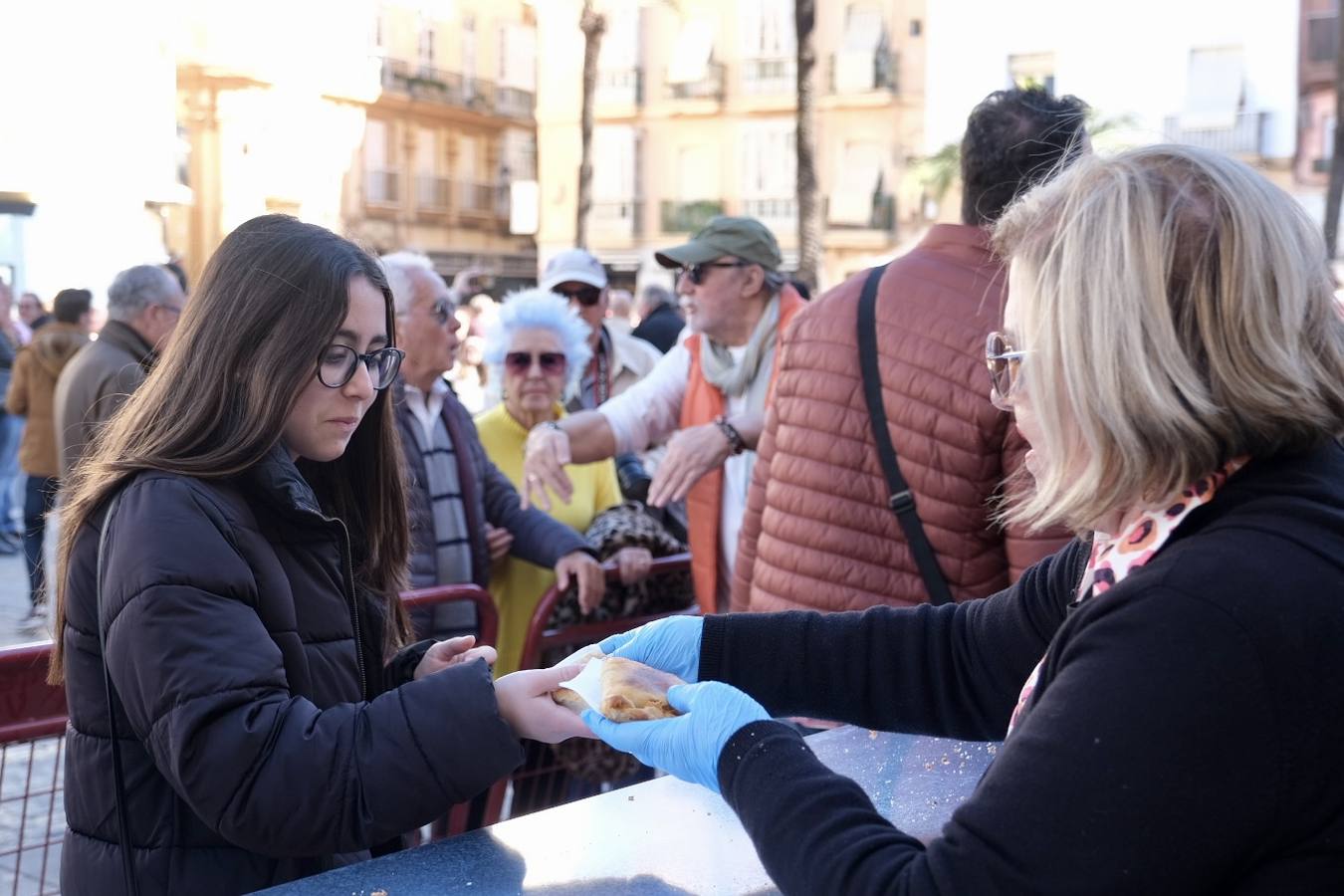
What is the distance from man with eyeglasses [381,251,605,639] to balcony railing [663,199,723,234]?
32491 millimetres

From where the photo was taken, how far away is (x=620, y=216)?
126 ft

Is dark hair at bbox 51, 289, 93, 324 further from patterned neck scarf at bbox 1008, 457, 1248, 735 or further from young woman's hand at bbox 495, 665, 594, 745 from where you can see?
patterned neck scarf at bbox 1008, 457, 1248, 735

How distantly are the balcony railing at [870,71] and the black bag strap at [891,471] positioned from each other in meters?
32.3

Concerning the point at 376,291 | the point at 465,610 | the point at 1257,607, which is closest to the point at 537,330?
the point at 465,610

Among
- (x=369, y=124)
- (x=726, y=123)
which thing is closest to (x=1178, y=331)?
(x=726, y=123)

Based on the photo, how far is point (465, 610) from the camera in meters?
3.89

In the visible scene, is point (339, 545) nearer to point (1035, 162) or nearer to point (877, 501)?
point (877, 501)

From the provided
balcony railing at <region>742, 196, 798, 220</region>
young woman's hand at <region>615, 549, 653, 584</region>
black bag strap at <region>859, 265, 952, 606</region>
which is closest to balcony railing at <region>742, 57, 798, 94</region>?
balcony railing at <region>742, 196, 798, 220</region>

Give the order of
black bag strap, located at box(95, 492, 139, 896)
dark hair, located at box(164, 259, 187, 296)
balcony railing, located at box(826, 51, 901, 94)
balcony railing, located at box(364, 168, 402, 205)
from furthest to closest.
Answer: balcony railing, located at box(364, 168, 402, 205) < balcony railing, located at box(826, 51, 901, 94) < dark hair, located at box(164, 259, 187, 296) < black bag strap, located at box(95, 492, 139, 896)

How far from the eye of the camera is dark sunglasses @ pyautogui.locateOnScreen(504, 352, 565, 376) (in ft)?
15.8

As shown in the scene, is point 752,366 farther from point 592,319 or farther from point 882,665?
point 592,319

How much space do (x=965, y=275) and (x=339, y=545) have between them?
4.82 ft

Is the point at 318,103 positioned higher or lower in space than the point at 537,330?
higher

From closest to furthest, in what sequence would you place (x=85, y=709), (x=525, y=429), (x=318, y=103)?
(x=85, y=709) < (x=525, y=429) < (x=318, y=103)
